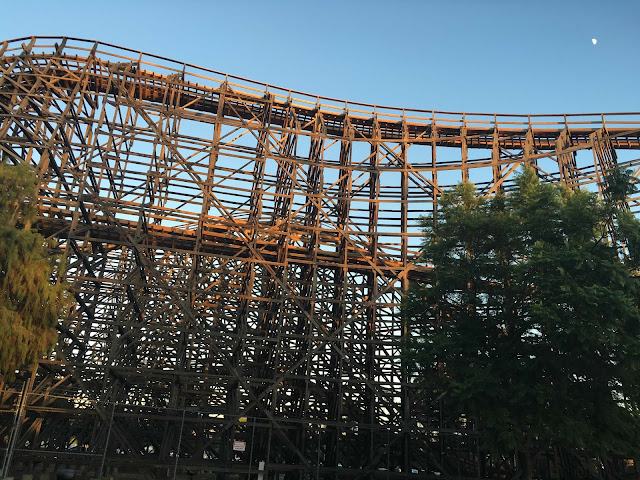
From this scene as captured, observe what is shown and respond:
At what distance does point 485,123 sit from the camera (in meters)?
22.3

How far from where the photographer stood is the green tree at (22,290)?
41.4ft

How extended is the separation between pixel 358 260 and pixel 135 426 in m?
9.92

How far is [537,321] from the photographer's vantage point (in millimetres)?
13305

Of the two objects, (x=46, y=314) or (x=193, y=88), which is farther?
(x=193, y=88)

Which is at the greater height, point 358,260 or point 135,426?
point 358,260

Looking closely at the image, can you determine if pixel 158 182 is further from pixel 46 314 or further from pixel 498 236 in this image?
pixel 498 236

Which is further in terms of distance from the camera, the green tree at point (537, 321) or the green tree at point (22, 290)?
the green tree at point (22, 290)

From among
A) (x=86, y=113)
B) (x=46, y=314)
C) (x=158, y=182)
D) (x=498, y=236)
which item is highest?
(x=86, y=113)

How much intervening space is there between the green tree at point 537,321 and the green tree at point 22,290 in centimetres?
935

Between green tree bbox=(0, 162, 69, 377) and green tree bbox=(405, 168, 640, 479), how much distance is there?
9.35 metres

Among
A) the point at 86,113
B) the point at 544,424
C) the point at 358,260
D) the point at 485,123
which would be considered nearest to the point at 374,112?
the point at 485,123

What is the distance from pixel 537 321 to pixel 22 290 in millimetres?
12406

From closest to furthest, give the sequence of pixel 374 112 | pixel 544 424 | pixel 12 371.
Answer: pixel 544 424 < pixel 12 371 < pixel 374 112

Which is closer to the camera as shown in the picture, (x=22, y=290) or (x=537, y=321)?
(x=22, y=290)
